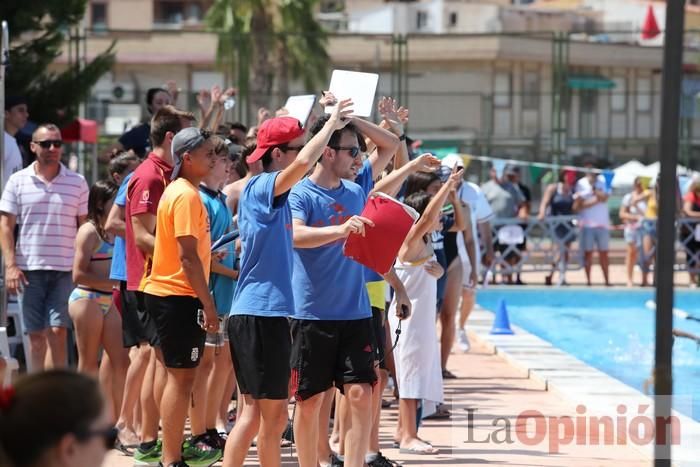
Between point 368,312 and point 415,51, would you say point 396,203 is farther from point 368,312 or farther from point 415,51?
point 415,51

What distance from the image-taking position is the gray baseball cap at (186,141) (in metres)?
6.91

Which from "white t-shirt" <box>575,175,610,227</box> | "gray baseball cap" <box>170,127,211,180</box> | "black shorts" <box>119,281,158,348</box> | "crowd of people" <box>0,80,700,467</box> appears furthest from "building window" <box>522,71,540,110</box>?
"gray baseball cap" <box>170,127,211,180</box>

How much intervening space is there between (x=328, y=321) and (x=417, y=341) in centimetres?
187

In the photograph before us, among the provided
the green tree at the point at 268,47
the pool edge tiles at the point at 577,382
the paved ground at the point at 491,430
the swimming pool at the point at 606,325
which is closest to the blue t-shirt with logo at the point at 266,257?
the paved ground at the point at 491,430

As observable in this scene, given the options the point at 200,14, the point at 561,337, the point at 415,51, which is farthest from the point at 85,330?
the point at 200,14

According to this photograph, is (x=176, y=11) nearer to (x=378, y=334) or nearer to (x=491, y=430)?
(x=491, y=430)

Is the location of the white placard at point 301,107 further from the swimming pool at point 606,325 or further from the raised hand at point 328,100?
the swimming pool at point 606,325

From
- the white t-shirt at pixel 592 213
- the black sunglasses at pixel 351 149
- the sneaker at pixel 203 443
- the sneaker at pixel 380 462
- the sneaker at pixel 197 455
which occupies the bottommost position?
the white t-shirt at pixel 592 213

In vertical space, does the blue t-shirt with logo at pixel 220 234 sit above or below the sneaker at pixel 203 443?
above

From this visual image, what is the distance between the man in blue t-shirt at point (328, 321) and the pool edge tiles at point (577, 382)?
6.85 ft

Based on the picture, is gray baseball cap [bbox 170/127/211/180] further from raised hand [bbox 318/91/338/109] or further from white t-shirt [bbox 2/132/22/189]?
white t-shirt [bbox 2/132/22/189]

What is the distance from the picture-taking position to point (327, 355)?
6578 mm

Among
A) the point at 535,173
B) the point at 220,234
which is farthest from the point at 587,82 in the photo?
the point at 220,234

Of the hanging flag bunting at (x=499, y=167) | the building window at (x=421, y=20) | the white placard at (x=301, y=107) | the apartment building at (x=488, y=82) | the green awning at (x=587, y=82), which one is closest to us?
the white placard at (x=301, y=107)
